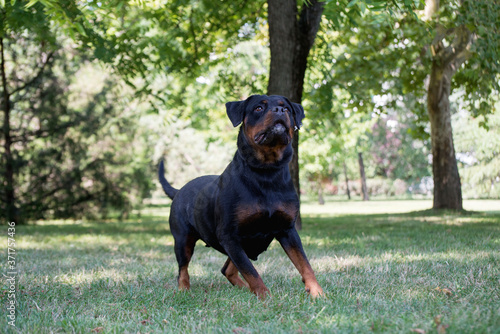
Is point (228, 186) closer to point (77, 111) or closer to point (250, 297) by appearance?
point (250, 297)

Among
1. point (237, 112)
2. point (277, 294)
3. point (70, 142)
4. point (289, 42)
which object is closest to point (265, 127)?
point (237, 112)

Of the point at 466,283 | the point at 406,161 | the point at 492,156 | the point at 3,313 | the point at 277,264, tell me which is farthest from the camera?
the point at 406,161

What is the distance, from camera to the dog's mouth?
3.46 meters

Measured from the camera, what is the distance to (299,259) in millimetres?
3533

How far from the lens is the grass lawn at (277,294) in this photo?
2597mm

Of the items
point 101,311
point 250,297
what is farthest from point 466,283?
point 101,311

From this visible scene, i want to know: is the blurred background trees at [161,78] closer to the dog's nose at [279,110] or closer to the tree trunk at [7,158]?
the tree trunk at [7,158]

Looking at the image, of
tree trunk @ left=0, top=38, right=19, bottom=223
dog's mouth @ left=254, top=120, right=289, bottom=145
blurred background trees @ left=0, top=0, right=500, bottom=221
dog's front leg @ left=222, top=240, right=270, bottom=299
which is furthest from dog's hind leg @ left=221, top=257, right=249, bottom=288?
tree trunk @ left=0, top=38, right=19, bottom=223

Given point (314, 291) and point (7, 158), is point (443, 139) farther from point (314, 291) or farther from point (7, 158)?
point (7, 158)

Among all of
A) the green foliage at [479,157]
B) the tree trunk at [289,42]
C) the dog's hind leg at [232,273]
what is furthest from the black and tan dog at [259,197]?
the green foliage at [479,157]

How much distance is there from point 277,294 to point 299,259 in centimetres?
32

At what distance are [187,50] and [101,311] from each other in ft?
32.4

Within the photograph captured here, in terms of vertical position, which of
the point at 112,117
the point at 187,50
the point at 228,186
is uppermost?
the point at 187,50

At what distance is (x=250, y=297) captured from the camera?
11.0ft
